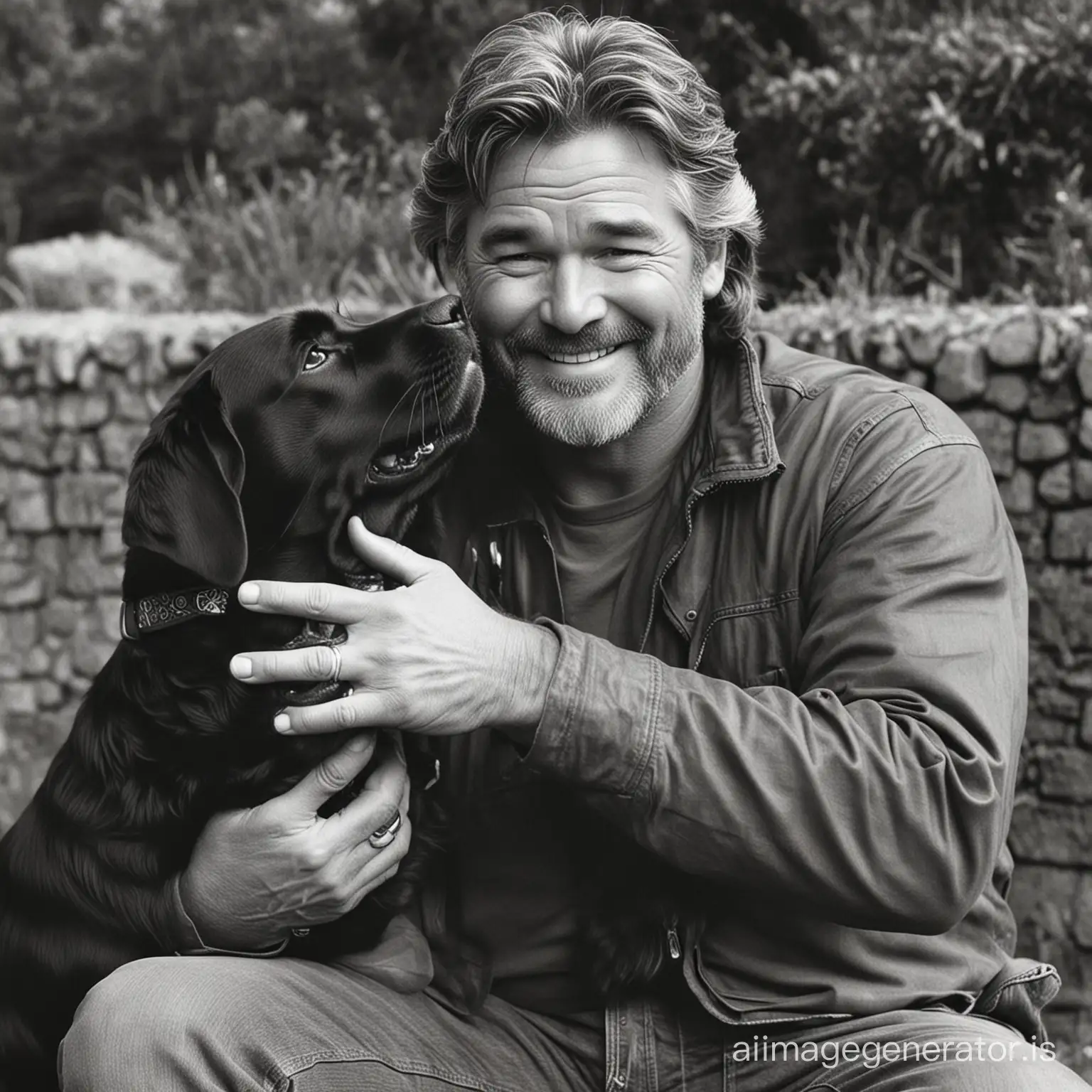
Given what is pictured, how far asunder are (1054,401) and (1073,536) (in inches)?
14.4

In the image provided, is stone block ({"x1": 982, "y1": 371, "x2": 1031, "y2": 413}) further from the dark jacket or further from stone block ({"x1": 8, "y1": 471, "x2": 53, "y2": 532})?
stone block ({"x1": 8, "y1": 471, "x2": 53, "y2": 532})

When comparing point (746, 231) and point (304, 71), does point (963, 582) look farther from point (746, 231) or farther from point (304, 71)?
point (304, 71)

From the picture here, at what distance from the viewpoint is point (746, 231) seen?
9.24ft

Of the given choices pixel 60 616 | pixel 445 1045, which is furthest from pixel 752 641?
pixel 60 616

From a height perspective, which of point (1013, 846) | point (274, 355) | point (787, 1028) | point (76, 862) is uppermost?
point (274, 355)

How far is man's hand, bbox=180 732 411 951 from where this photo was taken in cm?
234

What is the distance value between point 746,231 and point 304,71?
266 inches

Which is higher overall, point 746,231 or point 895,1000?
point 746,231

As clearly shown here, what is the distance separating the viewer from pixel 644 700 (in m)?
2.14

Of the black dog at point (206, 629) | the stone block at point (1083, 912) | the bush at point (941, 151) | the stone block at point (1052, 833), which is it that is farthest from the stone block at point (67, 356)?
the stone block at point (1083, 912)

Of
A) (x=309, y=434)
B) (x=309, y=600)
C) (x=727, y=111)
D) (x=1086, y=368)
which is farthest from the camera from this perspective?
(x=727, y=111)

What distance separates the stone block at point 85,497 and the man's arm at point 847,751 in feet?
12.0

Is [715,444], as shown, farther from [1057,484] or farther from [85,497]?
[85,497]

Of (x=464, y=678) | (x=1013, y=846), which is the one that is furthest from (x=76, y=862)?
(x=1013, y=846)
